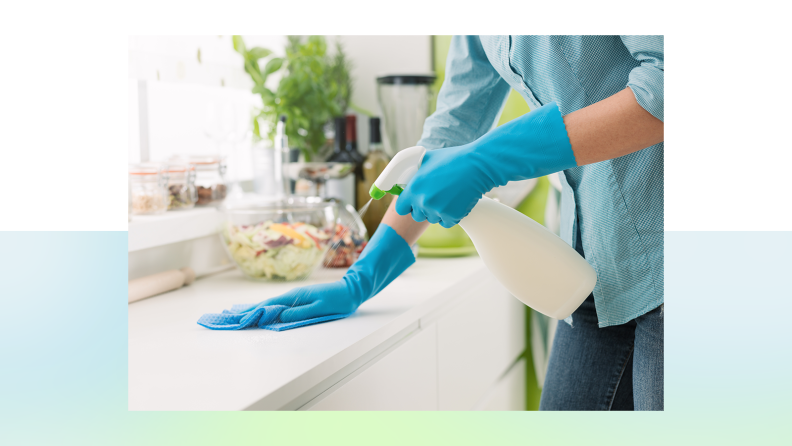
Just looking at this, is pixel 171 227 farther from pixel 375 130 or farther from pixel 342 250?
pixel 375 130

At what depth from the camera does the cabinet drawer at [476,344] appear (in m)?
1.00

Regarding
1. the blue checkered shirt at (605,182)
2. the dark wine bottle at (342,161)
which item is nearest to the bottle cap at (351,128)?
the dark wine bottle at (342,161)

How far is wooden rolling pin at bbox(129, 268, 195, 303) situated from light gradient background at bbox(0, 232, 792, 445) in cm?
3

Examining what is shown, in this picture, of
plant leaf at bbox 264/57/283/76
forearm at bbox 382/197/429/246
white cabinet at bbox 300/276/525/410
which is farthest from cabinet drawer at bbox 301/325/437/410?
plant leaf at bbox 264/57/283/76

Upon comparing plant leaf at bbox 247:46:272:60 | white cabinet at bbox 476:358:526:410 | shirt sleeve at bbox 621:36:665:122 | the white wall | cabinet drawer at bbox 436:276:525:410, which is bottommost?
white cabinet at bbox 476:358:526:410

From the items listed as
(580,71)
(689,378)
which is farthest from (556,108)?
(689,378)

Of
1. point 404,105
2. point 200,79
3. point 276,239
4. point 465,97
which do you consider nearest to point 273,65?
point 200,79

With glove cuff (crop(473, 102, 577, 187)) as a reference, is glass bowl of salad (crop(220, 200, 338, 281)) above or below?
below

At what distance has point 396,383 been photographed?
827 mm

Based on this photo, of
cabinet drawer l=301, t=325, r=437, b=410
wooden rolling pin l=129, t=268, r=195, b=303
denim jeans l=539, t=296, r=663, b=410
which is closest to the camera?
cabinet drawer l=301, t=325, r=437, b=410

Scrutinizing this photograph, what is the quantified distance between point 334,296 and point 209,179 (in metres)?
0.48

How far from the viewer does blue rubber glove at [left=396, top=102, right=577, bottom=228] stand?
0.65 meters

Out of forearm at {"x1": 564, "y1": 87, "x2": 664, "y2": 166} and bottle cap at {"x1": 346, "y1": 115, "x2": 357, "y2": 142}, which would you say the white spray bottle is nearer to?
forearm at {"x1": 564, "y1": 87, "x2": 664, "y2": 166}
